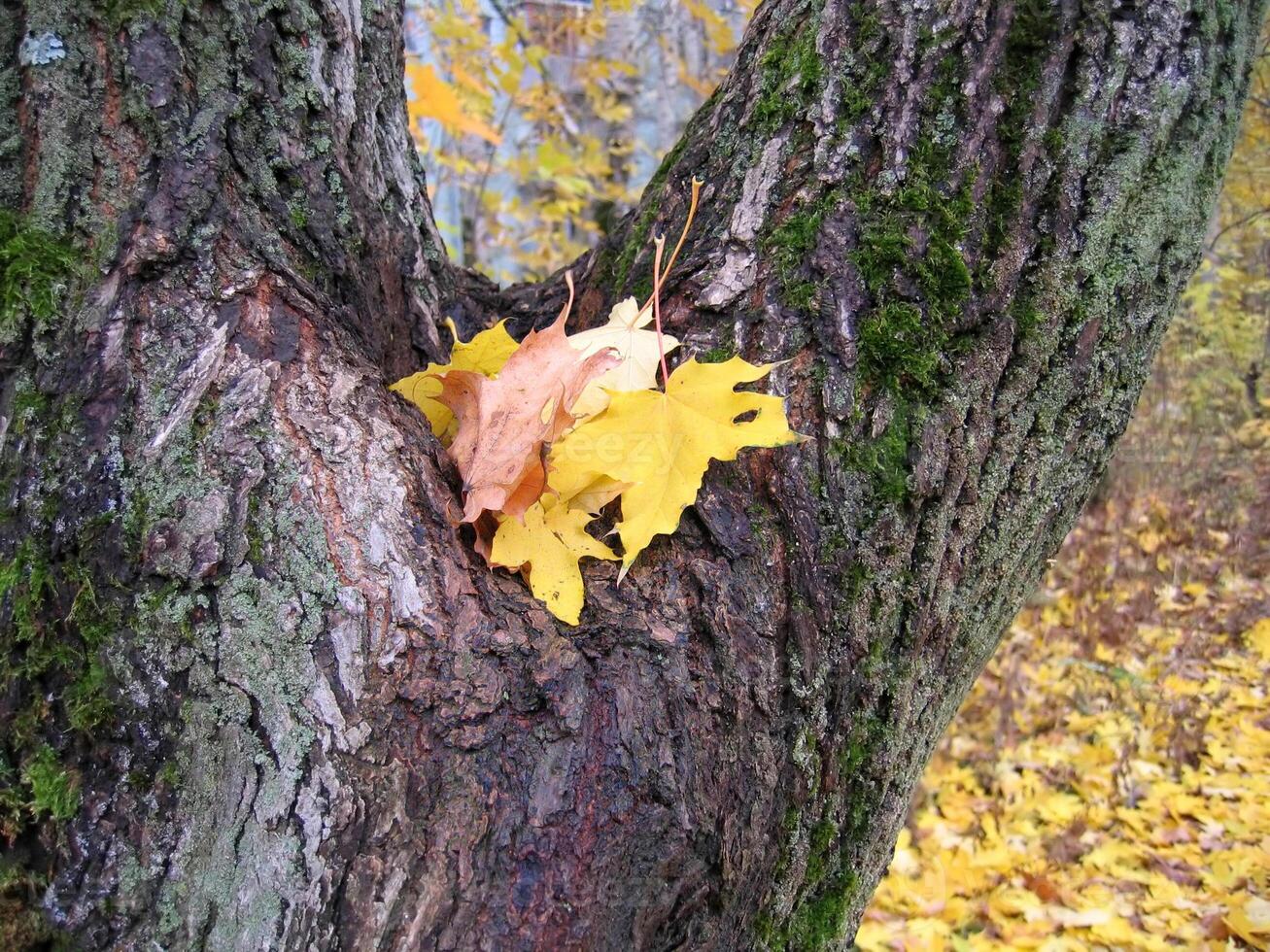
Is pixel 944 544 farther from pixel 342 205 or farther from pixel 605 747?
pixel 342 205

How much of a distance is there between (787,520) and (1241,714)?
3127 millimetres

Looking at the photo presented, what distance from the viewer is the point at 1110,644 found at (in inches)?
144

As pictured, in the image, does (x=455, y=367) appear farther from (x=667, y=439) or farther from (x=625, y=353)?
(x=667, y=439)

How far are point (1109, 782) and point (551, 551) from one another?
9.05ft

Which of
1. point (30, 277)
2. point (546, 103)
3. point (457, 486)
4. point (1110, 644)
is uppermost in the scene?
point (546, 103)

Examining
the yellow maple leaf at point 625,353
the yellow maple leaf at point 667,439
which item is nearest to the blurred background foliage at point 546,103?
the yellow maple leaf at point 625,353

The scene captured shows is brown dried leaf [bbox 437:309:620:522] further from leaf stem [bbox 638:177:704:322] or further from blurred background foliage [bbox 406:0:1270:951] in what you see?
blurred background foliage [bbox 406:0:1270:951]

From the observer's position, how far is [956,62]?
967 millimetres

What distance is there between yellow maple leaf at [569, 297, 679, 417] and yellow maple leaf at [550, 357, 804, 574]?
6 centimetres

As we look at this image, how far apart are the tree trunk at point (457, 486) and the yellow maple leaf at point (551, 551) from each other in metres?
0.03

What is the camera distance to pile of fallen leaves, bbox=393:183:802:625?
0.82 meters

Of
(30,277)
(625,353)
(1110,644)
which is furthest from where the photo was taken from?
(1110,644)

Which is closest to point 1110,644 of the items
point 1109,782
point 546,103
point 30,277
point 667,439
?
point 1109,782

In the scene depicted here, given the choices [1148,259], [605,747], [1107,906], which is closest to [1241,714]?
[1107,906]
